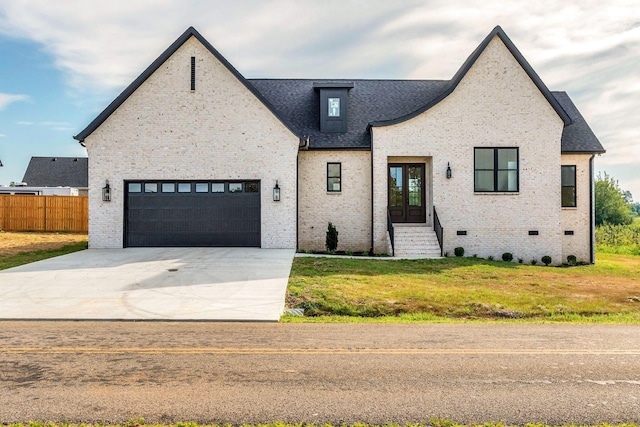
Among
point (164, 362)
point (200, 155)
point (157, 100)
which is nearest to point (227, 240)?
point (200, 155)

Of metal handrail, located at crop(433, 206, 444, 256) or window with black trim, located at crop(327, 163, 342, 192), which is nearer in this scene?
metal handrail, located at crop(433, 206, 444, 256)

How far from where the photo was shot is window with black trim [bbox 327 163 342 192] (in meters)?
19.9

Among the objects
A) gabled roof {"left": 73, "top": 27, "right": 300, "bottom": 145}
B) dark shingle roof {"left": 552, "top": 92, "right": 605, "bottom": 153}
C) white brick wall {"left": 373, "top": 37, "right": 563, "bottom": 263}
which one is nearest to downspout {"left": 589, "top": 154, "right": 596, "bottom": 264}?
dark shingle roof {"left": 552, "top": 92, "right": 605, "bottom": 153}

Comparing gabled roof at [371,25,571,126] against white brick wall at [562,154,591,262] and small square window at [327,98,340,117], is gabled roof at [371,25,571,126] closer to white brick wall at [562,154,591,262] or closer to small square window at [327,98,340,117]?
white brick wall at [562,154,591,262]

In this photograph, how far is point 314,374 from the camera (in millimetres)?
5332

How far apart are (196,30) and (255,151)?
208 inches

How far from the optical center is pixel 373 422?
4.13 m

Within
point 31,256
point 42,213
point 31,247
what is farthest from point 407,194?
point 42,213

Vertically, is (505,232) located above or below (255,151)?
below

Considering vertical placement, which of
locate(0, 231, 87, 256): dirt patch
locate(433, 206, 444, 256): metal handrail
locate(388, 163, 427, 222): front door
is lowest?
locate(0, 231, 87, 256): dirt patch

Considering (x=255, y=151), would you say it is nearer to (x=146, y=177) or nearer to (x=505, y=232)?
(x=146, y=177)

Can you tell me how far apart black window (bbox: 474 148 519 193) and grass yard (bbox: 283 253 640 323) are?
4789 millimetres

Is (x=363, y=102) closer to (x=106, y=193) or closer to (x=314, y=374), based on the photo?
(x=106, y=193)

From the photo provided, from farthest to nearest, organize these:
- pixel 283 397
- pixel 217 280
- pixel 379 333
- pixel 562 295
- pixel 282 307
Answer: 1. pixel 217 280
2. pixel 562 295
3. pixel 282 307
4. pixel 379 333
5. pixel 283 397
